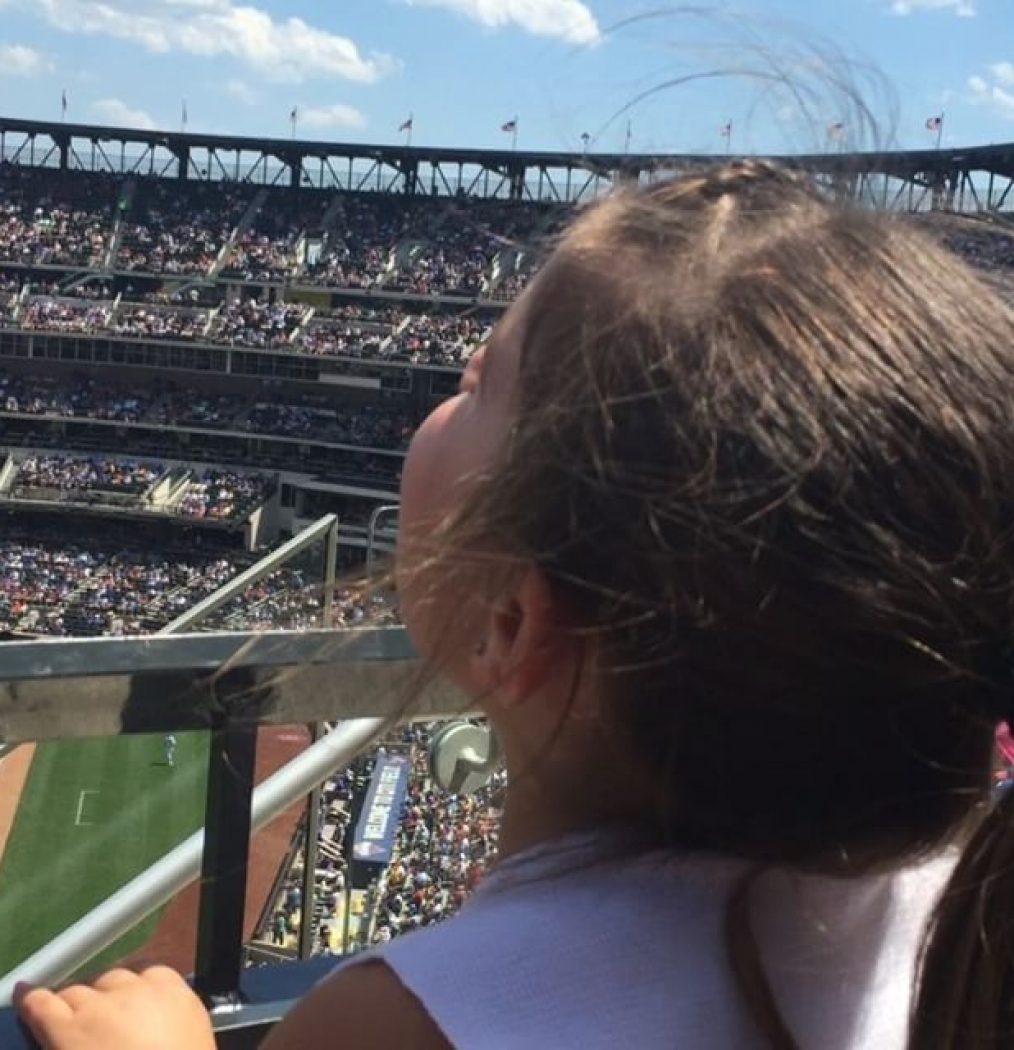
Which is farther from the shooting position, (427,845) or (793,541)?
(427,845)

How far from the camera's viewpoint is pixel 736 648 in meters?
0.67

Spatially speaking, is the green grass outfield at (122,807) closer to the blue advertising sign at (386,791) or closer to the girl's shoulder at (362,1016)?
the blue advertising sign at (386,791)

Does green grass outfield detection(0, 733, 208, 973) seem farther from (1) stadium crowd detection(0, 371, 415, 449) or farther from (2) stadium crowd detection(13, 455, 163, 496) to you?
(1) stadium crowd detection(0, 371, 415, 449)

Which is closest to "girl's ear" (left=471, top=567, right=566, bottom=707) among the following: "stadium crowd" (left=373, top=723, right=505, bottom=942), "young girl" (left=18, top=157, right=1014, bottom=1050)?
"young girl" (left=18, top=157, right=1014, bottom=1050)

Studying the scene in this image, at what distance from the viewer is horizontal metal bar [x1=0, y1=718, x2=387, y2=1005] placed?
137cm

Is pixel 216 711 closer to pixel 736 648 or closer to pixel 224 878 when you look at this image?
pixel 224 878

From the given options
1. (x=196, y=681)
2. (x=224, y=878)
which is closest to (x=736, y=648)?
(x=196, y=681)

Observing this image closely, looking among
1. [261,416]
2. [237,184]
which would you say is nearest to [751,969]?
[261,416]

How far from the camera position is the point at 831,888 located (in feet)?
2.40

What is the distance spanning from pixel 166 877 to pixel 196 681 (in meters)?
0.36

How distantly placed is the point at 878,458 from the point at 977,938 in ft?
0.87

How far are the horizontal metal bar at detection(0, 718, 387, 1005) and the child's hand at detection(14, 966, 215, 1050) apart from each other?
0.46 meters

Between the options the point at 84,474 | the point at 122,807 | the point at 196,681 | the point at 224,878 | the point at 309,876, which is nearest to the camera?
the point at 196,681

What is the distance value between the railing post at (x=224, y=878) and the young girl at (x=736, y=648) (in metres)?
0.65
